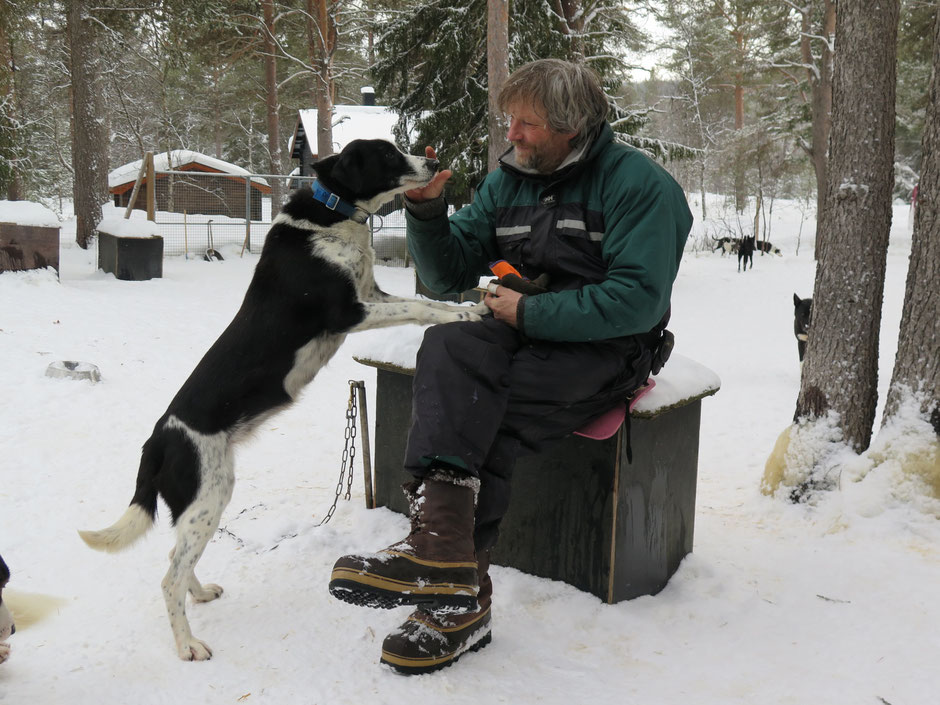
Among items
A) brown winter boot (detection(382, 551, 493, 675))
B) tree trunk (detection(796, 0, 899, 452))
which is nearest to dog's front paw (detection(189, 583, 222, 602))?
brown winter boot (detection(382, 551, 493, 675))

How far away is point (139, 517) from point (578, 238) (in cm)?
161

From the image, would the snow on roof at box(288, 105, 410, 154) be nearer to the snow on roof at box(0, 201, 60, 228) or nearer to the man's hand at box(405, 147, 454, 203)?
the snow on roof at box(0, 201, 60, 228)

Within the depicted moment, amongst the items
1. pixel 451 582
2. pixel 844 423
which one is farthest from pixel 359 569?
pixel 844 423

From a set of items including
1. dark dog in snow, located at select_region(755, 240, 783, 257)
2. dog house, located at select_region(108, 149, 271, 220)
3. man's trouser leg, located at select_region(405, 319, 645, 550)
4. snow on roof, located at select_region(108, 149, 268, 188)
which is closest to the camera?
man's trouser leg, located at select_region(405, 319, 645, 550)

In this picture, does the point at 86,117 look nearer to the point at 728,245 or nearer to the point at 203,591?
the point at 203,591

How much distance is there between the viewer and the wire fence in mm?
14906

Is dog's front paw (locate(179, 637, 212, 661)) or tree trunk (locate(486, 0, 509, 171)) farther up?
tree trunk (locate(486, 0, 509, 171))

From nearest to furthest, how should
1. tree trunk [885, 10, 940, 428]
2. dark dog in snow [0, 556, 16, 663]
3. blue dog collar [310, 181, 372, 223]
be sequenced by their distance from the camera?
1. dark dog in snow [0, 556, 16, 663]
2. blue dog collar [310, 181, 372, 223]
3. tree trunk [885, 10, 940, 428]

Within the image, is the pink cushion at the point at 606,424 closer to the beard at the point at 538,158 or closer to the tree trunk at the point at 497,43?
the beard at the point at 538,158

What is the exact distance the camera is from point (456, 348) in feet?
6.54

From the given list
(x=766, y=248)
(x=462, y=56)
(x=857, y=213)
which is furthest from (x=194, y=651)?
(x=766, y=248)

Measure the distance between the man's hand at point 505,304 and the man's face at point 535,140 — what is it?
0.46 m

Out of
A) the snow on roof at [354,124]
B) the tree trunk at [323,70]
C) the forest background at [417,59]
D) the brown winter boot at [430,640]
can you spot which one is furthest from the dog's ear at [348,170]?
the snow on roof at [354,124]

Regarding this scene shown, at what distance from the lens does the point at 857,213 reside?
3.38 metres
